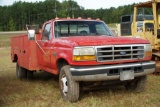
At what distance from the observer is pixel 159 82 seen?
848 cm

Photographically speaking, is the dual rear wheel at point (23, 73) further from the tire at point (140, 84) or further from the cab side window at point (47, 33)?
the tire at point (140, 84)

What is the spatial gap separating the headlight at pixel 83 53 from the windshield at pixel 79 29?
1.63 meters

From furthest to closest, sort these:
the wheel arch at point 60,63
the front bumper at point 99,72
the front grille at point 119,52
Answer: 1. the wheel arch at point 60,63
2. the front grille at point 119,52
3. the front bumper at point 99,72

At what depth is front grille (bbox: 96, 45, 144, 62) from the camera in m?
6.07

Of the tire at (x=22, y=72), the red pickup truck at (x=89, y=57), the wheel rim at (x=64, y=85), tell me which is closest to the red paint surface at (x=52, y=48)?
the red pickup truck at (x=89, y=57)

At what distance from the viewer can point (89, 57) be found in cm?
599

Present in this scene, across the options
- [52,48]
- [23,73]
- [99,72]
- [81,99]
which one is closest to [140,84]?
[81,99]

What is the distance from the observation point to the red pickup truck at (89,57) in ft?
19.6

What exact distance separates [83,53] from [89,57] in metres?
0.15

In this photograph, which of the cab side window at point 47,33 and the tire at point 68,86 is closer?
the tire at point 68,86

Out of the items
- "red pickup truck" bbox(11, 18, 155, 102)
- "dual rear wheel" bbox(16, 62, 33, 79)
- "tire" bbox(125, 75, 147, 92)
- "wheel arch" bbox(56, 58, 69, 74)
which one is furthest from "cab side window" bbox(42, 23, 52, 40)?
"tire" bbox(125, 75, 147, 92)

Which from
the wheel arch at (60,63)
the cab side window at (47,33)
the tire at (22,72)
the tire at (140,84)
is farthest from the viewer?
the tire at (22,72)

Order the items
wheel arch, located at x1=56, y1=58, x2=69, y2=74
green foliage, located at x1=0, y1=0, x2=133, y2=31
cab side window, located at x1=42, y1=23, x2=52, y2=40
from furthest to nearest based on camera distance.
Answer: green foliage, located at x1=0, y1=0, x2=133, y2=31 < cab side window, located at x1=42, y1=23, x2=52, y2=40 < wheel arch, located at x1=56, y1=58, x2=69, y2=74

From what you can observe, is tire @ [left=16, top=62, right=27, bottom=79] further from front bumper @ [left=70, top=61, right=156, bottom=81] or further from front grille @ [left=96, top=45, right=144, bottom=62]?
front grille @ [left=96, top=45, right=144, bottom=62]
